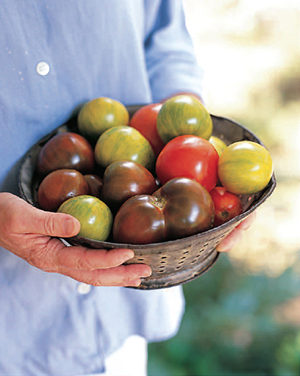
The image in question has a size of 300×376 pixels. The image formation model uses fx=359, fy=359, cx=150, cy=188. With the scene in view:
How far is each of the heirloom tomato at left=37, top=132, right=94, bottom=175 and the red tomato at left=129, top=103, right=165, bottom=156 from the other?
4.0 inches

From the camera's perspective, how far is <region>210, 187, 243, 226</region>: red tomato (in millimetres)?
463

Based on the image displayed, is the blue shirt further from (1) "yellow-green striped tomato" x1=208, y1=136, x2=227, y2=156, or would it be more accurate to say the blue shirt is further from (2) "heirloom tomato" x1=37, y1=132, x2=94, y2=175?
(1) "yellow-green striped tomato" x1=208, y1=136, x2=227, y2=156

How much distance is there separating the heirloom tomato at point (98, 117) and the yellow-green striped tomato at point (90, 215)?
173 mm

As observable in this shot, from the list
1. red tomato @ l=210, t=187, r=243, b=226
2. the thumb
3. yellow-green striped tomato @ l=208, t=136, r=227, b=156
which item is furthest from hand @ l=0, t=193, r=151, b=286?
yellow-green striped tomato @ l=208, t=136, r=227, b=156

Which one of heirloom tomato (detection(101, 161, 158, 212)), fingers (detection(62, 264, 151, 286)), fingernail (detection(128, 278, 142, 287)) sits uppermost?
heirloom tomato (detection(101, 161, 158, 212))

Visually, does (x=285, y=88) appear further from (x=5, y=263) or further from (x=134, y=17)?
(x=5, y=263)

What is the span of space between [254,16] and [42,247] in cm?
127

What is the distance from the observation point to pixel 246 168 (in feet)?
1.51

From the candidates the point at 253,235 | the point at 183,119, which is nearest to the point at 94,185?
the point at 183,119

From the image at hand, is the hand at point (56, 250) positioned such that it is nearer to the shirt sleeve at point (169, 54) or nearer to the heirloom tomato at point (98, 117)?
the heirloom tomato at point (98, 117)

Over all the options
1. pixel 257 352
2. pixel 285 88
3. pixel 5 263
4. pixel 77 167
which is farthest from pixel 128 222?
pixel 285 88

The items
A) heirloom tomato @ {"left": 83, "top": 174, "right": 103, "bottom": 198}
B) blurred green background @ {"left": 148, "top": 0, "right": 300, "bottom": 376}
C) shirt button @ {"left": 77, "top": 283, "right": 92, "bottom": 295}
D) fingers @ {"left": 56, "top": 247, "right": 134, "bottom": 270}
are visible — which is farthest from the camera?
blurred green background @ {"left": 148, "top": 0, "right": 300, "bottom": 376}

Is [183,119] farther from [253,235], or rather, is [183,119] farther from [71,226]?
[253,235]

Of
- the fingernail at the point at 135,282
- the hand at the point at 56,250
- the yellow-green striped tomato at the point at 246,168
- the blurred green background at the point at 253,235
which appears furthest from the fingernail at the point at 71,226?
the blurred green background at the point at 253,235
